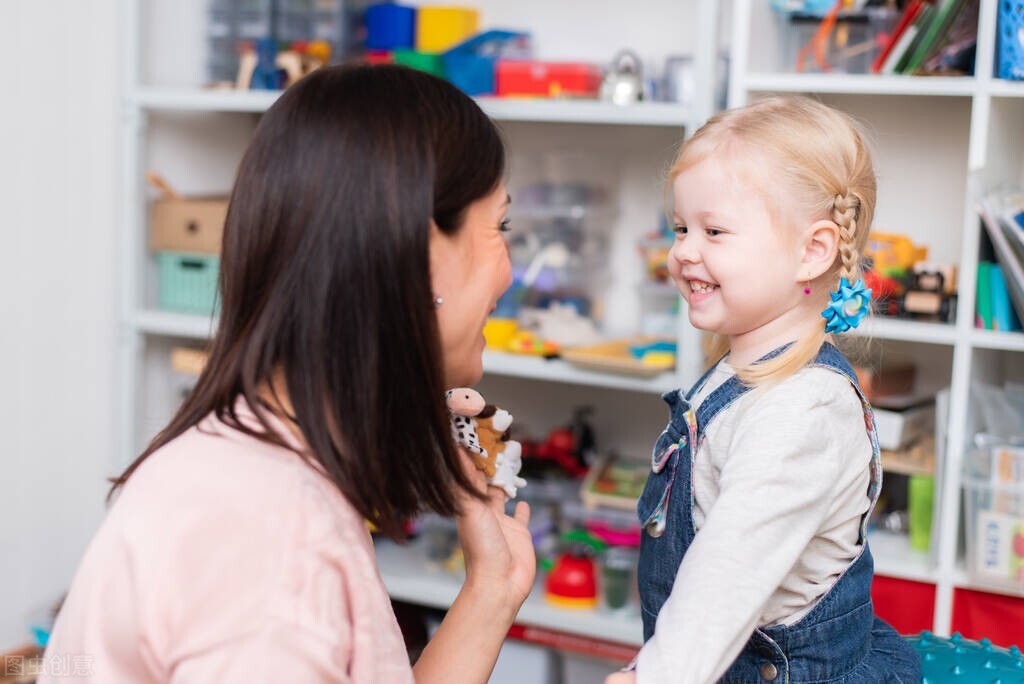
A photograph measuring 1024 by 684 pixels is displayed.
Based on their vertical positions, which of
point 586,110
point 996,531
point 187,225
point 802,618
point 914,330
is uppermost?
point 586,110

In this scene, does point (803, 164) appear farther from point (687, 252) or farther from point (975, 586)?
point (975, 586)

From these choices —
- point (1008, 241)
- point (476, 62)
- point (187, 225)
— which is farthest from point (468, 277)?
point (187, 225)

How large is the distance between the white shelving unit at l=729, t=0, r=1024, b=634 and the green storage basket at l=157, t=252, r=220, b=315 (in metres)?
1.19

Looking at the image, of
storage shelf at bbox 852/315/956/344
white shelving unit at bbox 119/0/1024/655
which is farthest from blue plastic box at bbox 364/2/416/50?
storage shelf at bbox 852/315/956/344

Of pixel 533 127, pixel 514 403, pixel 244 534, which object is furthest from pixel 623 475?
pixel 244 534

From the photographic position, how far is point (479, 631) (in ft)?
3.46

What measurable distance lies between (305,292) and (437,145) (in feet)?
0.51

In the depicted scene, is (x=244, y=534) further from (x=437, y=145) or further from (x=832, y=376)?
A: (x=832, y=376)

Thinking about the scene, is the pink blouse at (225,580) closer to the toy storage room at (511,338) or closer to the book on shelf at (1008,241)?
the toy storage room at (511,338)

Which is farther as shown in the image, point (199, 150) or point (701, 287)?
point (199, 150)

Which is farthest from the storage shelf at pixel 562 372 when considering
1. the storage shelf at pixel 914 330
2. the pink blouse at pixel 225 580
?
the pink blouse at pixel 225 580

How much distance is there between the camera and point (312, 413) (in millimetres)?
871

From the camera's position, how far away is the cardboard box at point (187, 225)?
7.94 feet

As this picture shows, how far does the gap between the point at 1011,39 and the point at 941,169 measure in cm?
46
